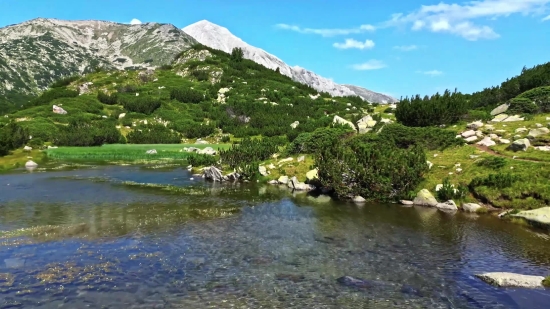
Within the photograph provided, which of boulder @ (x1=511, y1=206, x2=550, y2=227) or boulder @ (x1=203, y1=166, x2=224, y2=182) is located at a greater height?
boulder @ (x1=203, y1=166, x2=224, y2=182)

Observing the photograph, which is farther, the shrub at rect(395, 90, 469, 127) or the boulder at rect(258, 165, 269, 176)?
the shrub at rect(395, 90, 469, 127)

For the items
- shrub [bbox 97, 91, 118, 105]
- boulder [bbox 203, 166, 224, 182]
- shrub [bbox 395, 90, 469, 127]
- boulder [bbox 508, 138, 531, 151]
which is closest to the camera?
boulder [bbox 508, 138, 531, 151]

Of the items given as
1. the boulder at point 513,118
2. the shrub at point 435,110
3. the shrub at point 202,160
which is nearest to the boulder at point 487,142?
the boulder at point 513,118

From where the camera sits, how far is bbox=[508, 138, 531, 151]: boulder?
3475 cm

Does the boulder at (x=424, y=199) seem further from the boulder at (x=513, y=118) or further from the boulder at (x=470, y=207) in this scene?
the boulder at (x=513, y=118)

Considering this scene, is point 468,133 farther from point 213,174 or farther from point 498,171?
point 213,174

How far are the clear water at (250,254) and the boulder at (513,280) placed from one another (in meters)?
0.43

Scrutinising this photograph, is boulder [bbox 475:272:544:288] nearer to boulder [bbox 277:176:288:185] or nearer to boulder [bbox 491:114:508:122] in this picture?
boulder [bbox 277:176:288:185]

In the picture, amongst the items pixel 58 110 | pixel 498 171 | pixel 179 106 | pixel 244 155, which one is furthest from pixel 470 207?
pixel 58 110

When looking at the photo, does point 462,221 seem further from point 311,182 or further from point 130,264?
point 130,264

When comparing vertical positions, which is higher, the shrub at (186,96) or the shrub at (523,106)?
the shrub at (186,96)

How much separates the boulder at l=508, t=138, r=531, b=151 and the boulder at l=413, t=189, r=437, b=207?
10875 mm

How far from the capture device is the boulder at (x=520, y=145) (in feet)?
114

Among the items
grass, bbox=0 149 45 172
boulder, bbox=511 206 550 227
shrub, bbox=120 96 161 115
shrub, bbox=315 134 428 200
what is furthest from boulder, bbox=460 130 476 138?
shrub, bbox=120 96 161 115
